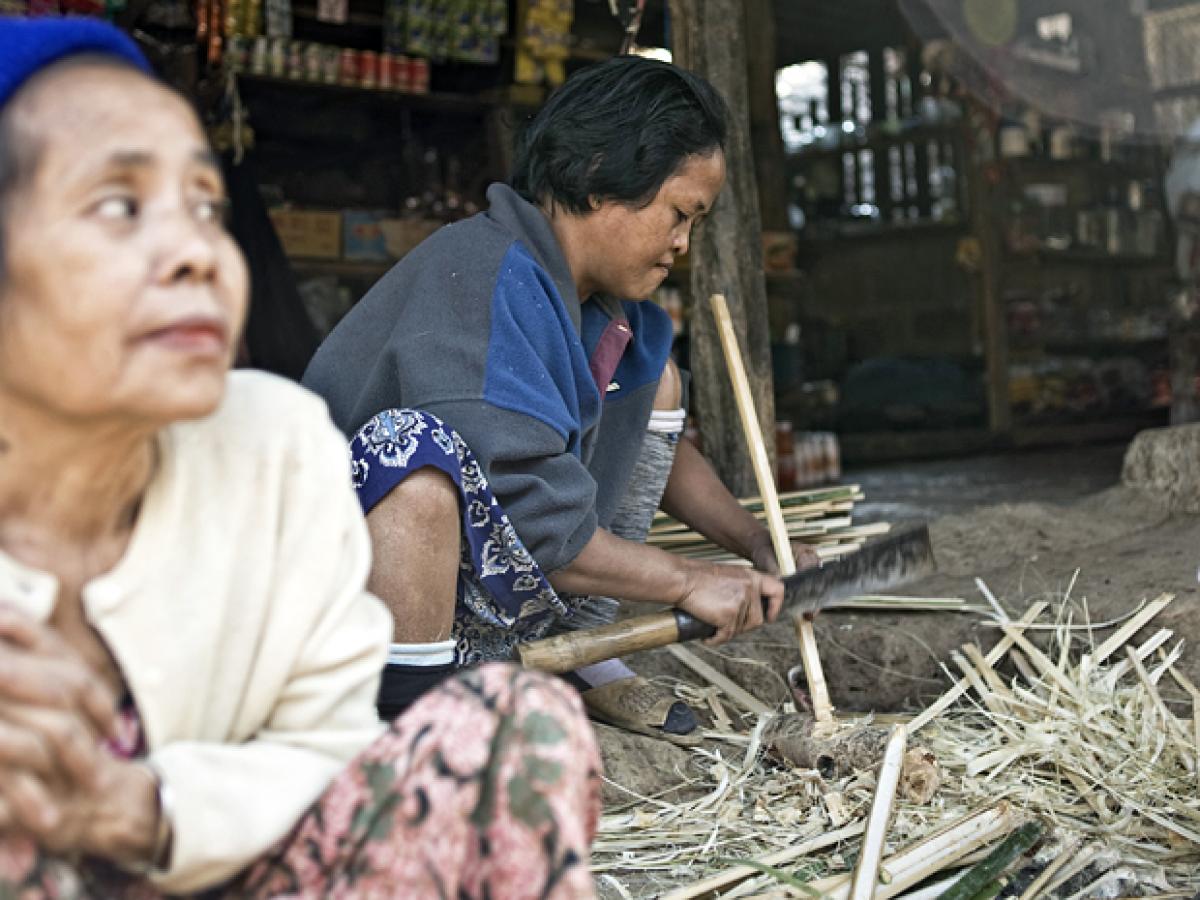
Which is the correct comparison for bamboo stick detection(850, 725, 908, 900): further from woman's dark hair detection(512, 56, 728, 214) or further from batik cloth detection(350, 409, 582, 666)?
woman's dark hair detection(512, 56, 728, 214)

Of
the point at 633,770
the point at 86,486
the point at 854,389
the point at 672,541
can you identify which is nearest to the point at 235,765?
the point at 86,486

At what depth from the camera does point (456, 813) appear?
1163 millimetres

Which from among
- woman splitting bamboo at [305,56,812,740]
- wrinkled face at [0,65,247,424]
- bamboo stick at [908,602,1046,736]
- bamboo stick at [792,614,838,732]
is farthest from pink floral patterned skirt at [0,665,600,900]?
bamboo stick at [908,602,1046,736]

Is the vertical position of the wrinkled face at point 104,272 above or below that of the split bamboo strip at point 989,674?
above

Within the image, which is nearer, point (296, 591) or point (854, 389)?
point (296, 591)

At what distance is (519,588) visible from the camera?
7.64ft

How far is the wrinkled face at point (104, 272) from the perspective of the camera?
1.09 m

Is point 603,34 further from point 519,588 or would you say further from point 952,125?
point 519,588

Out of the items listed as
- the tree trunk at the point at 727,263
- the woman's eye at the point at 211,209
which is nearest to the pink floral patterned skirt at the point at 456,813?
the woman's eye at the point at 211,209

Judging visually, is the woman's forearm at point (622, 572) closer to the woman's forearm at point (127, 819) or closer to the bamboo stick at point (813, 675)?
the bamboo stick at point (813, 675)

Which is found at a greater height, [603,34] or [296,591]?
[603,34]

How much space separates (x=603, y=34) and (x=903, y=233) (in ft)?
10.0

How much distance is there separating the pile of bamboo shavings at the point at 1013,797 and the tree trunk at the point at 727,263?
1156 mm

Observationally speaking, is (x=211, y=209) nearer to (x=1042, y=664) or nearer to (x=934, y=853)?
(x=934, y=853)
